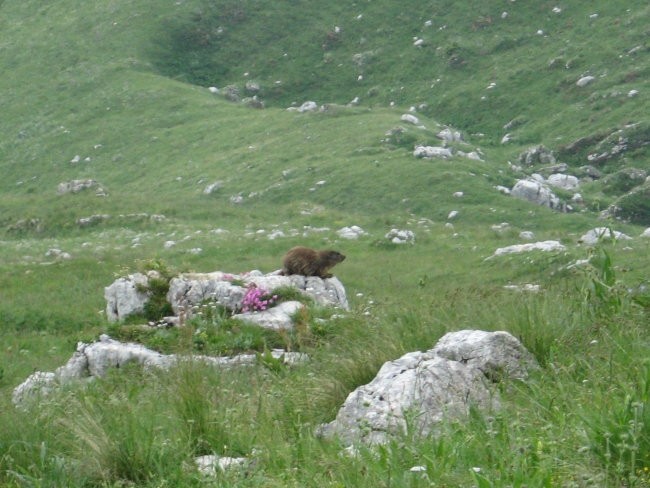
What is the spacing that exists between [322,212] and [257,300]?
2103 centimetres

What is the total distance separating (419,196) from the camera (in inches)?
1507

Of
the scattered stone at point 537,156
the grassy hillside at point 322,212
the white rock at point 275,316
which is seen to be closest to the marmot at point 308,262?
the grassy hillside at point 322,212

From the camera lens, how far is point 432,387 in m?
7.51

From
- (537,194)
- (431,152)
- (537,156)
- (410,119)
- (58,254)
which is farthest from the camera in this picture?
(410,119)

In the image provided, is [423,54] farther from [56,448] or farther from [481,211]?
[56,448]

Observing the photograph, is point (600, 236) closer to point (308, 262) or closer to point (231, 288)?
point (231, 288)

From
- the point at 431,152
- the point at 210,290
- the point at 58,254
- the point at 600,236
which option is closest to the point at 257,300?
the point at 210,290

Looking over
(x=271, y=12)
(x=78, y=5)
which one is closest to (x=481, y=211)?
(x=271, y=12)

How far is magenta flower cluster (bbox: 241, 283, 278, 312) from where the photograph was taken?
603 inches

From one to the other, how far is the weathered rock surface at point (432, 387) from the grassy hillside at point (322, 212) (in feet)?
0.85

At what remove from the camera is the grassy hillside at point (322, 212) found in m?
6.86

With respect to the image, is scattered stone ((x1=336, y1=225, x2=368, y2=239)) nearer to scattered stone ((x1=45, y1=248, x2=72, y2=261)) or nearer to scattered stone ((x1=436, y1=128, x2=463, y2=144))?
scattered stone ((x1=45, y1=248, x2=72, y2=261))

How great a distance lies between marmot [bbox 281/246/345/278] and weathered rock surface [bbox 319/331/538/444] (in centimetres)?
940

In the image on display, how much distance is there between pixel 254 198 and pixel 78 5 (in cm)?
3751
